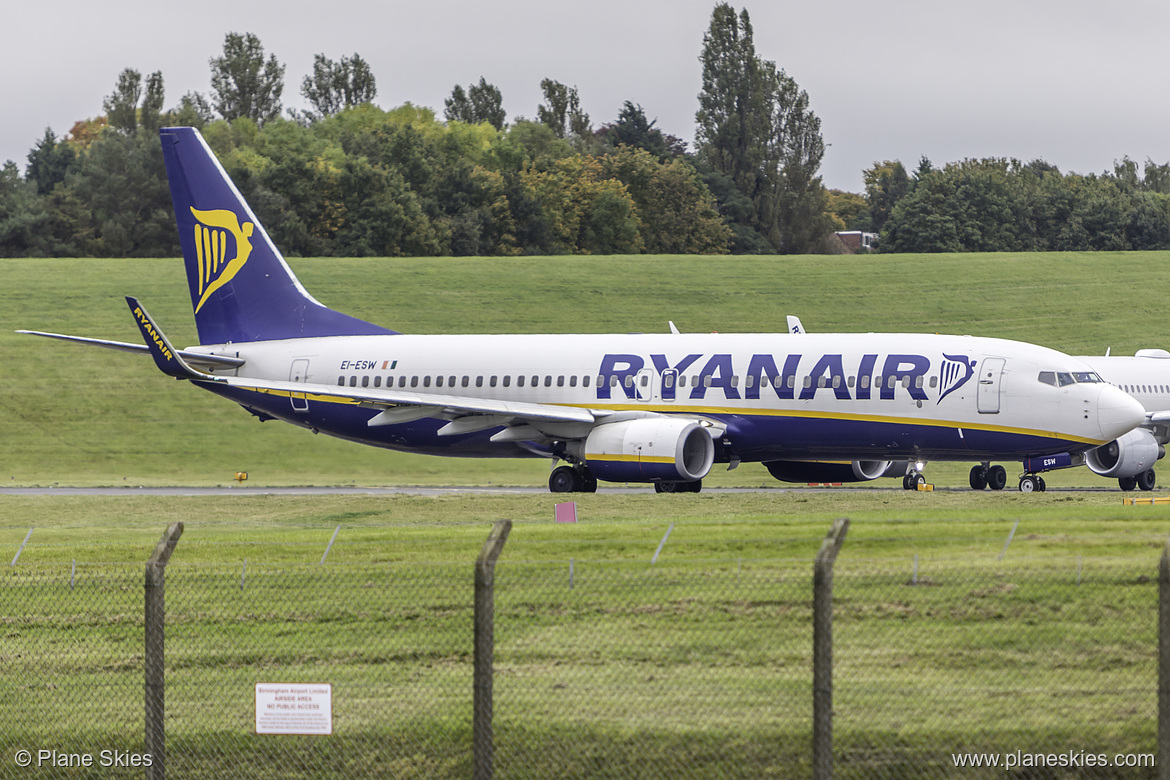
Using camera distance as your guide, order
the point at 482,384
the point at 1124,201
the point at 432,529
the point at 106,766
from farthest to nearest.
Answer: the point at 1124,201 < the point at 482,384 < the point at 432,529 < the point at 106,766

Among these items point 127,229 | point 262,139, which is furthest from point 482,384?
point 262,139

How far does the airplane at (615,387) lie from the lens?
31.5 m

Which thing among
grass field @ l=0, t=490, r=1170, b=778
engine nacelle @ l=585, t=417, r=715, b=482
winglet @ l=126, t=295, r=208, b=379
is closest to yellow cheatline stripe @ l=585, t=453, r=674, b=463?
engine nacelle @ l=585, t=417, r=715, b=482

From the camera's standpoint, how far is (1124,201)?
376 feet

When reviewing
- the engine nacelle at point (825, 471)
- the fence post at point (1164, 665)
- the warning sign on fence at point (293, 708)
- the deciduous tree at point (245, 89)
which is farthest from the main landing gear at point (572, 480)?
the deciduous tree at point (245, 89)

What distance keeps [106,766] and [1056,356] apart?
24159 millimetres

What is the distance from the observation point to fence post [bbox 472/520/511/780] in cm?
1027

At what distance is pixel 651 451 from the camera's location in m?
32.9

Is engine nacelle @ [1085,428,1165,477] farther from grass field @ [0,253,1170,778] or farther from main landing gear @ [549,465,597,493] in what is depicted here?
main landing gear @ [549,465,597,493]

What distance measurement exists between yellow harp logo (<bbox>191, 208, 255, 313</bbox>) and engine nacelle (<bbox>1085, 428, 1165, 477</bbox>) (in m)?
22.7

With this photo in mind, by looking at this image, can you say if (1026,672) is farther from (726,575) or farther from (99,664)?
(99,664)

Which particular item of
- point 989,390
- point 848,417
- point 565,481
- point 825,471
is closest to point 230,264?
point 565,481

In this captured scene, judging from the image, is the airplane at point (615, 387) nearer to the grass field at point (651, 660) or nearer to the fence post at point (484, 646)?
the grass field at point (651, 660)

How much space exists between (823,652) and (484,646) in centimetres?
224
